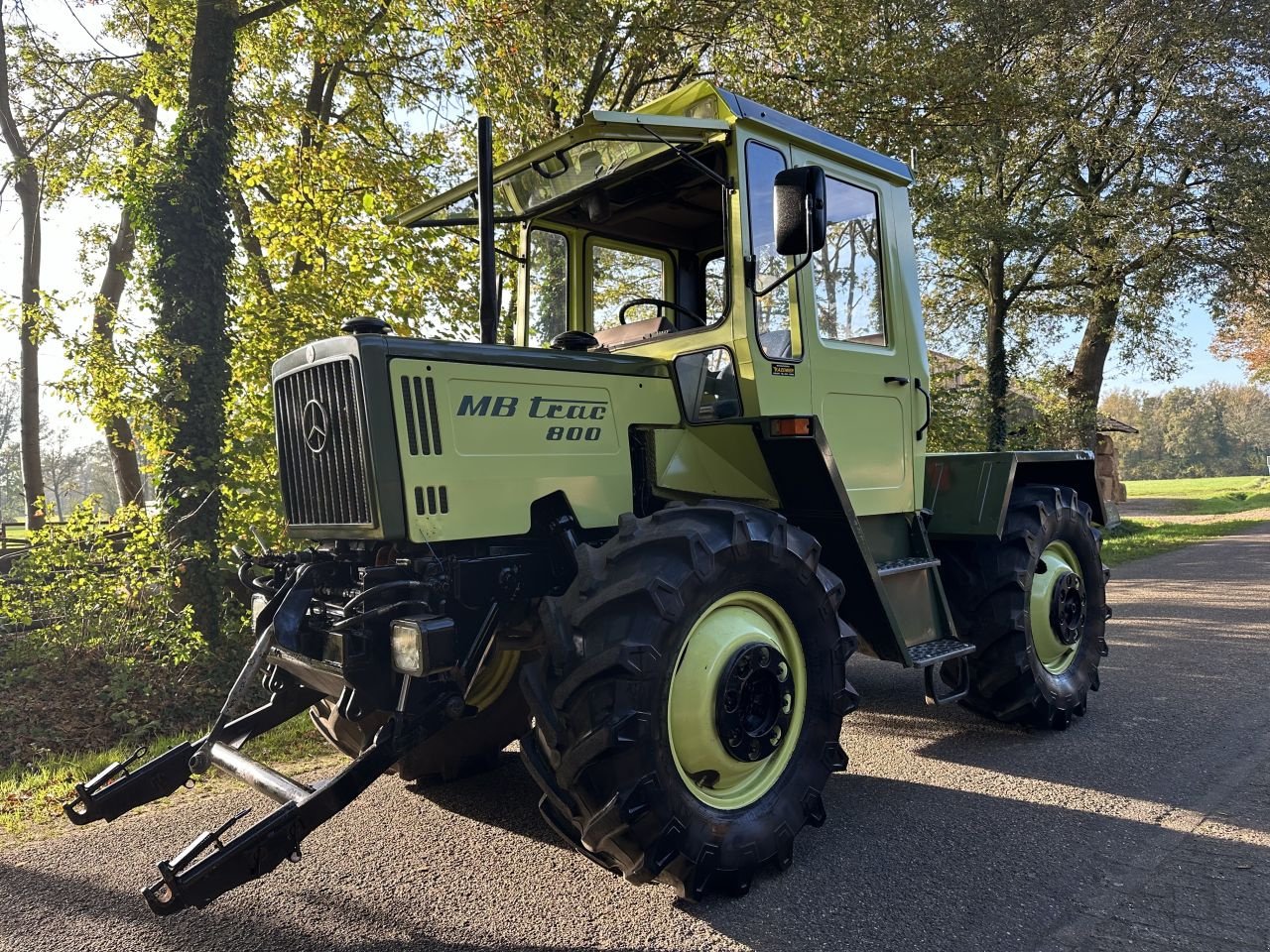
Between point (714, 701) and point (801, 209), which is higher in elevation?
point (801, 209)

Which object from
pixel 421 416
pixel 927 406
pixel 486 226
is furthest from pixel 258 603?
pixel 927 406

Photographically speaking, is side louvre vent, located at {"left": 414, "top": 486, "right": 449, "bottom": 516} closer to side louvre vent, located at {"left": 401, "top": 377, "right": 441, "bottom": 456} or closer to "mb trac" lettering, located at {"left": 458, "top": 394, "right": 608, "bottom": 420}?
side louvre vent, located at {"left": 401, "top": 377, "right": 441, "bottom": 456}

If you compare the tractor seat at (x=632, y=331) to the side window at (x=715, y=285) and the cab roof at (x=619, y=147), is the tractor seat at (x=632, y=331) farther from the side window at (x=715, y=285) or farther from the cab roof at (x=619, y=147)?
the cab roof at (x=619, y=147)

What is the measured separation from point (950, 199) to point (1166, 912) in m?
14.0

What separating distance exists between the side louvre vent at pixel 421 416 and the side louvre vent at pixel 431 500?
13cm

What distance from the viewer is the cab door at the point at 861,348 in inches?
160

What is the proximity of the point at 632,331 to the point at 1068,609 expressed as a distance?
314 cm

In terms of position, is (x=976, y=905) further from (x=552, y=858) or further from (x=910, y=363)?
(x=910, y=363)

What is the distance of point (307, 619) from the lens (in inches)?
127

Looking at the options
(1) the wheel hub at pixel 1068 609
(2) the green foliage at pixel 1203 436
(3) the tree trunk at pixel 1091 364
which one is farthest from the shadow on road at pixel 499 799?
(2) the green foliage at pixel 1203 436

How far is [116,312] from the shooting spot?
6.75m

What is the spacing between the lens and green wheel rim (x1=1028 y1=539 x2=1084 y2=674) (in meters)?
4.88

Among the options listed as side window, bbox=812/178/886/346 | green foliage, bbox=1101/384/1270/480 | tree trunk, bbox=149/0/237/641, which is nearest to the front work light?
side window, bbox=812/178/886/346

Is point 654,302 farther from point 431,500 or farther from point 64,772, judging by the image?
point 64,772
